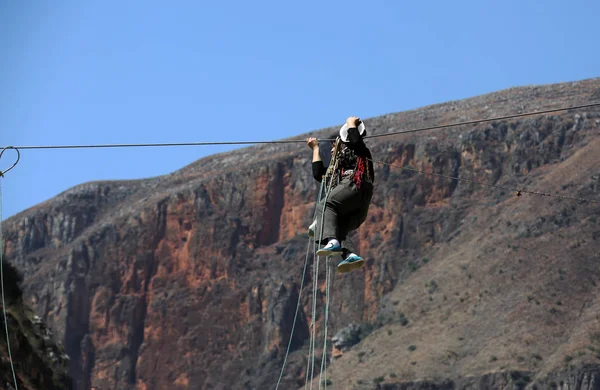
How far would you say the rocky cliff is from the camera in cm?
11181

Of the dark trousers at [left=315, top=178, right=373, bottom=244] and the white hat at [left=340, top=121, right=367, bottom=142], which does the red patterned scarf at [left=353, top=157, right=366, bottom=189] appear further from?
the white hat at [left=340, top=121, right=367, bottom=142]

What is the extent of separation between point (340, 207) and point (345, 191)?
0.23 metres

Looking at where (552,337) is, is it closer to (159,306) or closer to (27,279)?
(159,306)

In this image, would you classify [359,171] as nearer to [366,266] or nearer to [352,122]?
[352,122]

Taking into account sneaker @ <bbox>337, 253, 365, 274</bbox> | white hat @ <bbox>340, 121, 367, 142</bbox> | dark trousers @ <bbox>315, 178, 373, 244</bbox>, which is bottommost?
sneaker @ <bbox>337, 253, 365, 274</bbox>

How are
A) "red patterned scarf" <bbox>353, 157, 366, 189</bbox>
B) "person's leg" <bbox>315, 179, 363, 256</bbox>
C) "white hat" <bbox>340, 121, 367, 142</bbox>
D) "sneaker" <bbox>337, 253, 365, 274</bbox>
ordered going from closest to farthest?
"sneaker" <bbox>337, 253, 365, 274</bbox> → "white hat" <bbox>340, 121, 367, 142</bbox> → "person's leg" <bbox>315, 179, 363, 256</bbox> → "red patterned scarf" <bbox>353, 157, 366, 189</bbox>

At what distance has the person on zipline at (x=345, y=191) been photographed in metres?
19.4

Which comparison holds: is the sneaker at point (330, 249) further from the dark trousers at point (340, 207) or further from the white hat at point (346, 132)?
the white hat at point (346, 132)

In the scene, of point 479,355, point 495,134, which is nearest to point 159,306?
point 495,134

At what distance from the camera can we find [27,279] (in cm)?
15325

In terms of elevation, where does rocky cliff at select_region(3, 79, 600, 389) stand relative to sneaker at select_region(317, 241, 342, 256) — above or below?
below

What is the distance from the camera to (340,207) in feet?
64.6

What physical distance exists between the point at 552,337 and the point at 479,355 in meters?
5.48

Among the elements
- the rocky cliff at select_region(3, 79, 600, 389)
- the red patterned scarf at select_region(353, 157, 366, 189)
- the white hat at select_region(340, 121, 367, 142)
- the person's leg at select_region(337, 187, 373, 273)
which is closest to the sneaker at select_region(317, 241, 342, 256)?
the person's leg at select_region(337, 187, 373, 273)
